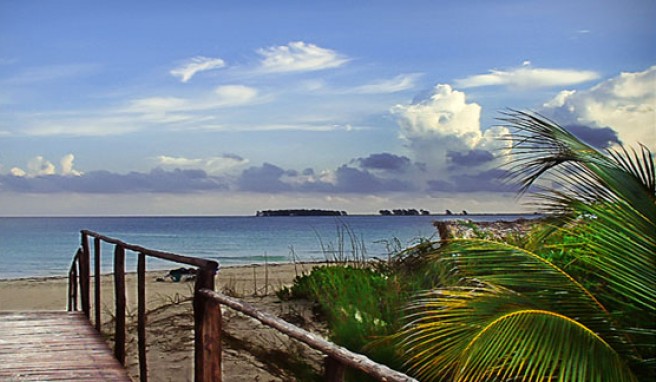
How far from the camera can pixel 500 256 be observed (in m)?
4.58

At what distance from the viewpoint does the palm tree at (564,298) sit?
3992 millimetres

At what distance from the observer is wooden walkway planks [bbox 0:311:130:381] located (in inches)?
228

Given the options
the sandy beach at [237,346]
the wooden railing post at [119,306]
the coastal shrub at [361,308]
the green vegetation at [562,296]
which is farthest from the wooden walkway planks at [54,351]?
the green vegetation at [562,296]

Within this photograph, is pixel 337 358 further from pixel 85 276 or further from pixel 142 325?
pixel 85 276

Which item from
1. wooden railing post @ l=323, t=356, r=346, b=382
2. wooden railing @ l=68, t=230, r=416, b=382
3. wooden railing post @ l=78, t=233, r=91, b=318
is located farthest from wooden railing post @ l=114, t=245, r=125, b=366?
wooden railing post @ l=323, t=356, r=346, b=382

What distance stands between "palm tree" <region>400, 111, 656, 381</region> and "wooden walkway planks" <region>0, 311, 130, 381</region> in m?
2.53

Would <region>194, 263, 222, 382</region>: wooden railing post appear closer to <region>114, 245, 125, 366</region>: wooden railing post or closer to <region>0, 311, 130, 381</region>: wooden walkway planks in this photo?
<region>0, 311, 130, 381</region>: wooden walkway planks

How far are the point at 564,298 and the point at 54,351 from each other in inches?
163

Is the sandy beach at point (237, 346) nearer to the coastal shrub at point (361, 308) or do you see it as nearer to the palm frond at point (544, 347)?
the coastal shrub at point (361, 308)

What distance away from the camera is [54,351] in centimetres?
664

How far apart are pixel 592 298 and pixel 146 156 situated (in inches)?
1105

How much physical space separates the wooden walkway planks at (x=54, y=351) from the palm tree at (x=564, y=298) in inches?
99.7

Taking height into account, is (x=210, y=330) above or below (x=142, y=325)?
above

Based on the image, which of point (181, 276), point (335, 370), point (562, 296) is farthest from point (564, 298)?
point (181, 276)
